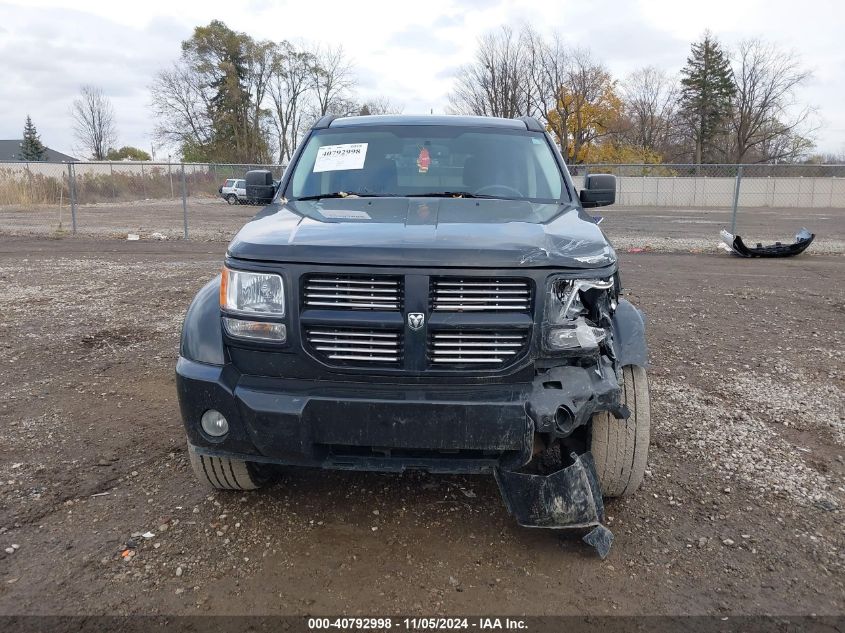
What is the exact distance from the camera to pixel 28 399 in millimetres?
4719

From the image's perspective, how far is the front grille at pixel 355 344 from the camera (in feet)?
8.66

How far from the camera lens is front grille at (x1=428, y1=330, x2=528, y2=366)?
8.62 feet

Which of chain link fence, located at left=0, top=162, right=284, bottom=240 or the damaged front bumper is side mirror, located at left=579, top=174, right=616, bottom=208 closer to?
the damaged front bumper

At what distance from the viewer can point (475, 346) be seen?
2.63 meters

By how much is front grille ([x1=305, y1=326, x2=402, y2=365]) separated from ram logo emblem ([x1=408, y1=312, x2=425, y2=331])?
7cm

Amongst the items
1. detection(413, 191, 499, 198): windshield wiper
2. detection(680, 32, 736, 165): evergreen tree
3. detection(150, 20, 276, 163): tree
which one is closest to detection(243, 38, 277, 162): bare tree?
detection(150, 20, 276, 163): tree

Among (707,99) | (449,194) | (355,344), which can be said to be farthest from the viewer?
(707,99)

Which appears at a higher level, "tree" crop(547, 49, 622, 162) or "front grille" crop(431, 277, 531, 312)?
"tree" crop(547, 49, 622, 162)

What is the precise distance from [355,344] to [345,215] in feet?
2.66

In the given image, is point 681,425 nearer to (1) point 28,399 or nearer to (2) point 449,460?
(2) point 449,460

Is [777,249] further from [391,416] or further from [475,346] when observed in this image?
[391,416]

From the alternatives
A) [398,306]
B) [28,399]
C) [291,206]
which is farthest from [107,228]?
[398,306]

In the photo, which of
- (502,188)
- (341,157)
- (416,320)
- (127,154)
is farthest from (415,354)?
(127,154)

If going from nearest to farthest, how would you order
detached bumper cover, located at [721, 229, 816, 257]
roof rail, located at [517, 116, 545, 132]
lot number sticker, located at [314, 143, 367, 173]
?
lot number sticker, located at [314, 143, 367, 173] → roof rail, located at [517, 116, 545, 132] → detached bumper cover, located at [721, 229, 816, 257]
